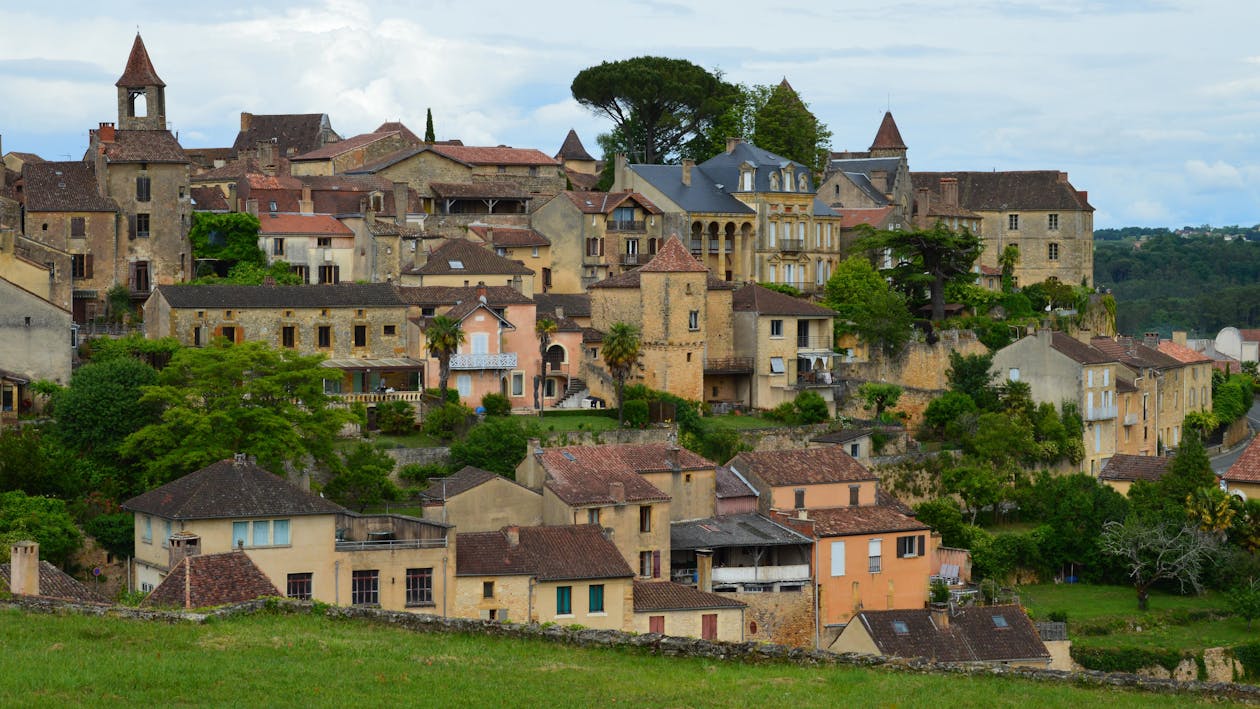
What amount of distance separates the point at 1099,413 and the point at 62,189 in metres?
39.2

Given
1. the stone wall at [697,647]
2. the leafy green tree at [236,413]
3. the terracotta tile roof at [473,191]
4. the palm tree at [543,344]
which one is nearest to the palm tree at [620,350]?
the palm tree at [543,344]

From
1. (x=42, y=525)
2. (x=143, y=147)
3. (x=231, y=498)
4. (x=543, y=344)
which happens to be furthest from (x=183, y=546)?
(x=143, y=147)

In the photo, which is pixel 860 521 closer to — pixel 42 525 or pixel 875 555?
pixel 875 555

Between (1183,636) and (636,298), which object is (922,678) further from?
(636,298)

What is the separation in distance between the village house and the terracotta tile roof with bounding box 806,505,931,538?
14324mm

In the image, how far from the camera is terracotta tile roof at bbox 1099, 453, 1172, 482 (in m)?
67.6

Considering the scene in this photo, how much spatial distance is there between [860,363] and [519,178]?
2169cm

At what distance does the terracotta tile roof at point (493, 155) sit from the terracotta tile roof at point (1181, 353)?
2907 centimetres

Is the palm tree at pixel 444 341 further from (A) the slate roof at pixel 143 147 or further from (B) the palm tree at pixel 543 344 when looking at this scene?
(A) the slate roof at pixel 143 147

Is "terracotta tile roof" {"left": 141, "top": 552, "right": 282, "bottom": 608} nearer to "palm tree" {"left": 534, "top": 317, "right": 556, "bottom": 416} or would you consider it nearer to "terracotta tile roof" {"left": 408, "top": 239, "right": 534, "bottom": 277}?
"palm tree" {"left": 534, "top": 317, "right": 556, "bottom": 416}

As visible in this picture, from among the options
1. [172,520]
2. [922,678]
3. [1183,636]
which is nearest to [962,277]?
[1183,636]

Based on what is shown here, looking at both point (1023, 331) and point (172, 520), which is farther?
point (1023, 331)

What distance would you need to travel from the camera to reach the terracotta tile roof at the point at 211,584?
123 feet

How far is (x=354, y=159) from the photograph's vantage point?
89.3m
